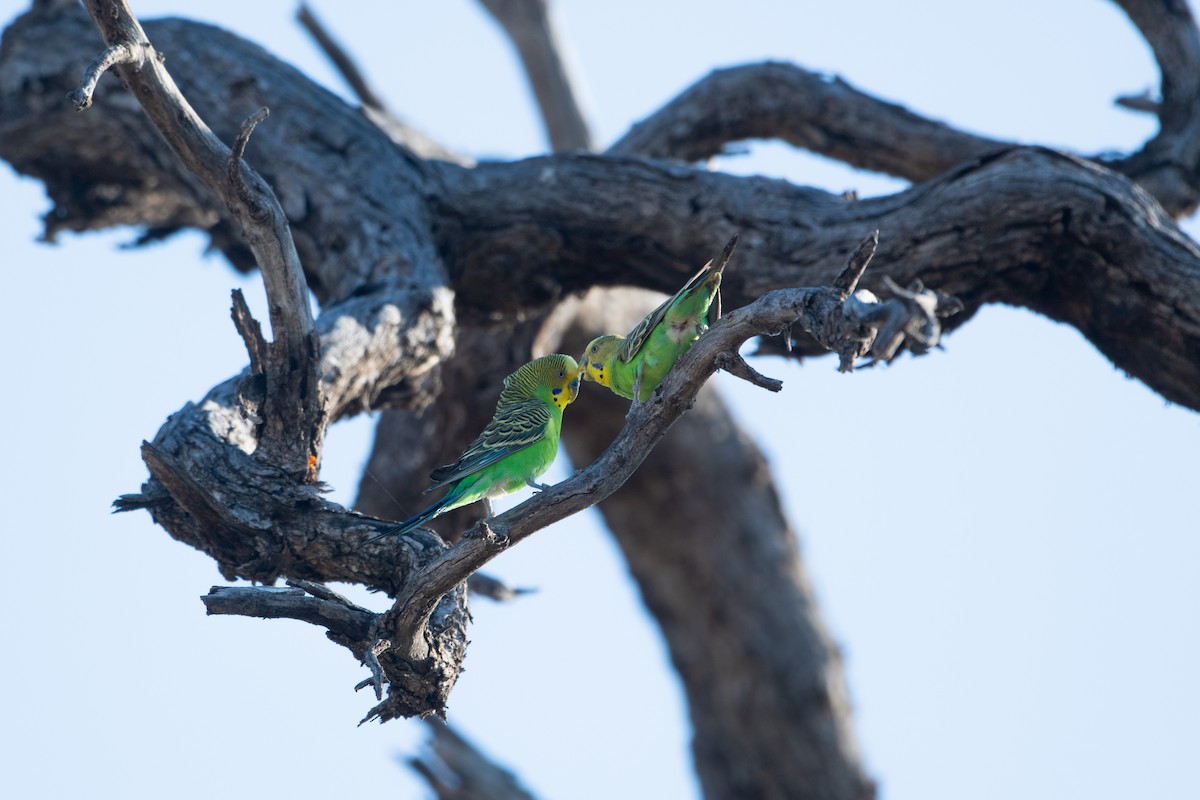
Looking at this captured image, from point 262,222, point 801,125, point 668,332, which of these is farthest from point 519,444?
point 801,125

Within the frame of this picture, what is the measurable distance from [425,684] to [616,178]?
3.47 metres

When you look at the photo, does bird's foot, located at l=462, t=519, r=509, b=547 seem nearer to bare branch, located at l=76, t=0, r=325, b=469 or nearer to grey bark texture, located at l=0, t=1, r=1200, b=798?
grey bark texture, located at l=0, t=1, r=1200, b=798

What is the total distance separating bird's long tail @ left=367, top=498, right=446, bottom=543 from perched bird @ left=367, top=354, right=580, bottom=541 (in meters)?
0.14

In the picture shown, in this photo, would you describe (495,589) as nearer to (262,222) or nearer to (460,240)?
(460,240)

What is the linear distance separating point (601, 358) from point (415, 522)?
1079mm

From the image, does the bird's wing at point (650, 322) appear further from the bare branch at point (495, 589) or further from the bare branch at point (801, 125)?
the bare branch at point (801, 125)

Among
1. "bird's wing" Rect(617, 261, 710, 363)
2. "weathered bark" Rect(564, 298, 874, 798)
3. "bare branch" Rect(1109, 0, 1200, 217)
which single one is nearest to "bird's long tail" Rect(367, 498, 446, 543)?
"bird's wing" Rect(617, 261, 710, 363)

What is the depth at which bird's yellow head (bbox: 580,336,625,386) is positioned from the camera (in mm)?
4582

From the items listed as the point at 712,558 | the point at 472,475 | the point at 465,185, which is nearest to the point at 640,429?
the point at 472,475

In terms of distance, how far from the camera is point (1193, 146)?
23.4 feet

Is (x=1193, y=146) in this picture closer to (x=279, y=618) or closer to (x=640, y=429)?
(x=640, y=429)

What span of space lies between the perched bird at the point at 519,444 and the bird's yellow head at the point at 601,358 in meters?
0.14

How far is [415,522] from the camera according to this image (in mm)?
4047

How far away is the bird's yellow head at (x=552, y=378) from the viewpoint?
4918mm
